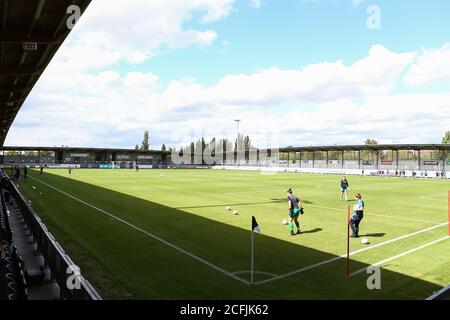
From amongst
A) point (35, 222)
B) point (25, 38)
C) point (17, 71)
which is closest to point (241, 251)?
point (35, 222)

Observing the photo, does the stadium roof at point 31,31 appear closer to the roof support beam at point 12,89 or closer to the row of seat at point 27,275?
the roof support beam at point 12,89

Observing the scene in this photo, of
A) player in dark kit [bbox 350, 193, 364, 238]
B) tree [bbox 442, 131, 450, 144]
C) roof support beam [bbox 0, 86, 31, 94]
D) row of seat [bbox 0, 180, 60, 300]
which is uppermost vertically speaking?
tree [bbox 442, 131, 450, 144]

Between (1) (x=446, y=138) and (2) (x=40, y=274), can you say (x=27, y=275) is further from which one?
(1) (x=446, y=138)

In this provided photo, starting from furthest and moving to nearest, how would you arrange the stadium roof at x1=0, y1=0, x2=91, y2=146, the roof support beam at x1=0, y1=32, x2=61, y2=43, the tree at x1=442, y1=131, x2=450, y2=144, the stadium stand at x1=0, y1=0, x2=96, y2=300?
the tree at x1=442, y1=131, x2=450, y2=144, the roof support beam at x1=0, y1=32, x2=61, y2=43, the stadium roof at x1=0, y1=0, x2=91, y2=146, the stadium stand at x1=0, y1=0, x2=96, y2=300

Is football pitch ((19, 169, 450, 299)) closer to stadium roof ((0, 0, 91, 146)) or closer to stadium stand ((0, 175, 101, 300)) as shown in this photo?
stadium stand ((0, 175, 101, 300))

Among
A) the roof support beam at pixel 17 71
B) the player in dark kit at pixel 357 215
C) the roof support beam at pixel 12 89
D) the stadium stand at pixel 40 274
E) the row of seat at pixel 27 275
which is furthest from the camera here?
the roof support beam at pixel 12 89

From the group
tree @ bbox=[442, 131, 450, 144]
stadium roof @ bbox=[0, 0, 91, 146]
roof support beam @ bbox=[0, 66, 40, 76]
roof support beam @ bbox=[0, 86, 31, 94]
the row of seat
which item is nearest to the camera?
the row of seat

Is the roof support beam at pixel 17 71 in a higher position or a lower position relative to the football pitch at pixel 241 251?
higher

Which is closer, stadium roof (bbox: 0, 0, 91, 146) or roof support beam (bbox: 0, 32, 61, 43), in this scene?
stadium roof (bbox: 0, 0, 91, 146)

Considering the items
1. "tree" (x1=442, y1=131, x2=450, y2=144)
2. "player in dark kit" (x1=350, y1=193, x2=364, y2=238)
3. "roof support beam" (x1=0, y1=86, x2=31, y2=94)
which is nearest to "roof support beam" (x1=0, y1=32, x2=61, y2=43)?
"roof support beam" (x1=0, y1=86, x2=31, y2=94)

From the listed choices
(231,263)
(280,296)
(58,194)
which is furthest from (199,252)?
(58,194)

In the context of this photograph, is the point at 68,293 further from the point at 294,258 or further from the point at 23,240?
the point at 23,240

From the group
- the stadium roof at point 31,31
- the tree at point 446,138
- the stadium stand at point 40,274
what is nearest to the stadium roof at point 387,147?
the stadium roof at point 31,31

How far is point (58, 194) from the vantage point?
3094cm
